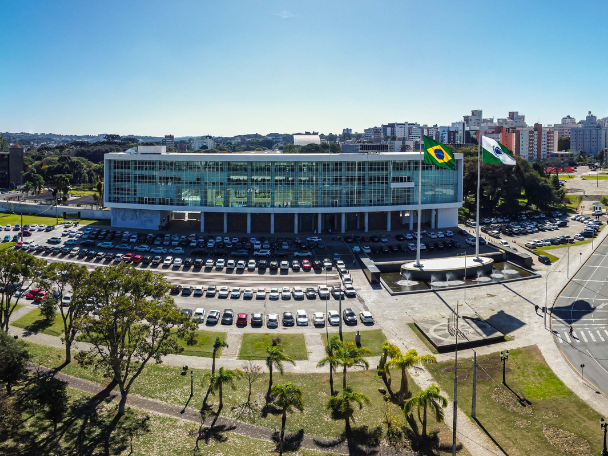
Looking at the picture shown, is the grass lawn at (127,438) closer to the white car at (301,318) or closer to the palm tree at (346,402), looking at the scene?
the palm tree at (346,402)

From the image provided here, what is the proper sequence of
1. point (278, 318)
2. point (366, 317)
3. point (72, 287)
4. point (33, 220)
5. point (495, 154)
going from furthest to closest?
1. point (33, 220)
2. point (495, 154)
3. point (278, 318)
4. point (366, 317)
5. point (72, 287)

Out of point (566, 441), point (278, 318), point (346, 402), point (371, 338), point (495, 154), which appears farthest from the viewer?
point (495, 154)

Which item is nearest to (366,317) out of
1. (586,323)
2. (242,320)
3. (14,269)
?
(242,320)

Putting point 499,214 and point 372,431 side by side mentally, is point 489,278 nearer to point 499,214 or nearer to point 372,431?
point 372,431

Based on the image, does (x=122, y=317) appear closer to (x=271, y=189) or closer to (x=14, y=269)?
(x=14, y=269)

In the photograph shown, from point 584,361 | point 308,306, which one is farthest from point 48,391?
point 584,361

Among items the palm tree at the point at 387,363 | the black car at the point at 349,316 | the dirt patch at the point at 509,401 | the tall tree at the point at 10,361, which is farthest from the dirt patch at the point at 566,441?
the tall tree at the point at 10,361
